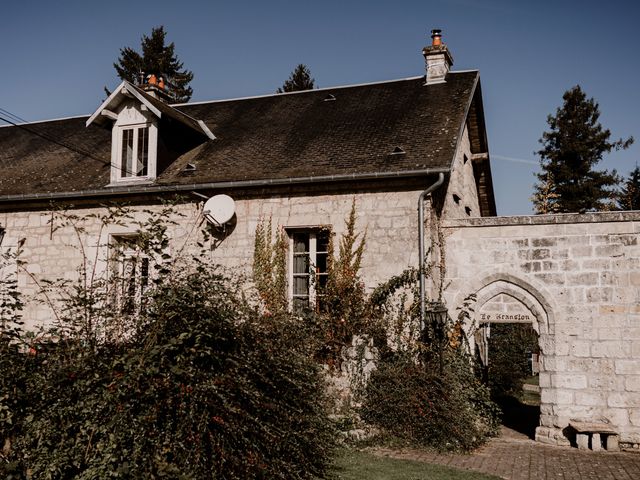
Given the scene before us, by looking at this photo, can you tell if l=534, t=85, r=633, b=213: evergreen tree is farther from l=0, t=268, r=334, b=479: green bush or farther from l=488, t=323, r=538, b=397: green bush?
l=0, t=268, r=334, b=479: green bush

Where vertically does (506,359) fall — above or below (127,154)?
below

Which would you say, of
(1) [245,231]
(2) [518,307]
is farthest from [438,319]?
(1) [245,231]

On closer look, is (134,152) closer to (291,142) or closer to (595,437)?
(291,142)

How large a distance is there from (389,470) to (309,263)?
4423 mm

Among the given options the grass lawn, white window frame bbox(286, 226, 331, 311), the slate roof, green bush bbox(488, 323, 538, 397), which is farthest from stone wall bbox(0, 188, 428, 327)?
green bush bbox(488, 323, 538, 397)

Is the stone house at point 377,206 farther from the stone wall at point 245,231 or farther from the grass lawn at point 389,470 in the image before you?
the grass lawn at point 389,470

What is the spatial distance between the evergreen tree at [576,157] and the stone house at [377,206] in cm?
2143

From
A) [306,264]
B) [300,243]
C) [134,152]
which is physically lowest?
[306,264]

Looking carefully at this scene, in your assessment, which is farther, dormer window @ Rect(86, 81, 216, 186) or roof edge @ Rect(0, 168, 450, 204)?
dormer window @ Rect(86, 81, 216, 186)

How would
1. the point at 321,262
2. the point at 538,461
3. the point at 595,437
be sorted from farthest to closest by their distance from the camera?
the point at 321,262 → the point at 595,437 → the point at 538,461

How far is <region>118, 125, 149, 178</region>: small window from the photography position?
480 inches

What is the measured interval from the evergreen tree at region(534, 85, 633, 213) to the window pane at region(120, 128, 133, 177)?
2667 centimetres

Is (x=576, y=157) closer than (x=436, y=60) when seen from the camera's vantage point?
No

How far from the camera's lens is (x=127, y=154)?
40.8ft
